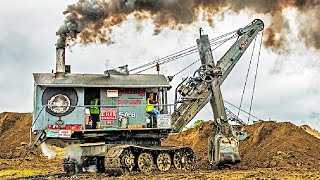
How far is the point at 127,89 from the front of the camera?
86.7ft

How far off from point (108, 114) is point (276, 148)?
9396 mm

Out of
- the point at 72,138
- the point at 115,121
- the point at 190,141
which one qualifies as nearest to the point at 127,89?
the point at 115,121

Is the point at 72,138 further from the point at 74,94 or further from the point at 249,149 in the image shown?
the point at 249,149

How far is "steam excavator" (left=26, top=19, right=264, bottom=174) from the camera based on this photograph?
24.9 meters

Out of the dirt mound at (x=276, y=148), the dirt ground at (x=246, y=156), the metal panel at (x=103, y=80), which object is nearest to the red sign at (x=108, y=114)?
the metal panel at (x=103, y=80)

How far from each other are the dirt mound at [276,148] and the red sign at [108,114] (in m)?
6.20

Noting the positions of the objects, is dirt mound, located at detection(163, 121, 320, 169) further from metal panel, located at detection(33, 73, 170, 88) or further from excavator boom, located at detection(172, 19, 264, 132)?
metal panel, located at detection(33, 73, 170, 88)

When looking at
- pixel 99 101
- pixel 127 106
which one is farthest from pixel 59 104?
pixel 127 106

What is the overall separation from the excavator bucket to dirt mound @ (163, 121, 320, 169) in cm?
95

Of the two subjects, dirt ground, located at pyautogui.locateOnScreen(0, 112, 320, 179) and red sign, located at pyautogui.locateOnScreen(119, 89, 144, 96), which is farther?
red sign, located at pyautogui.locateOnScreen(119, 89, 144, 96)

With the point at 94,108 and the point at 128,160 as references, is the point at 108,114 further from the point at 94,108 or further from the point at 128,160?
the point at 128,160

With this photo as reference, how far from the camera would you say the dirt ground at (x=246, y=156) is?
75.7ft

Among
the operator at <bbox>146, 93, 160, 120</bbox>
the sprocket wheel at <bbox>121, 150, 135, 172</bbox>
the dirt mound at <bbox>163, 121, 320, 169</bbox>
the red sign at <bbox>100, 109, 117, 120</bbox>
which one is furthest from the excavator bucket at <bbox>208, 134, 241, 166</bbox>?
the red sign at <bbox>100, 109, 117, 120</bbox>

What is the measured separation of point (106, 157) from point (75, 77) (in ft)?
12.5
